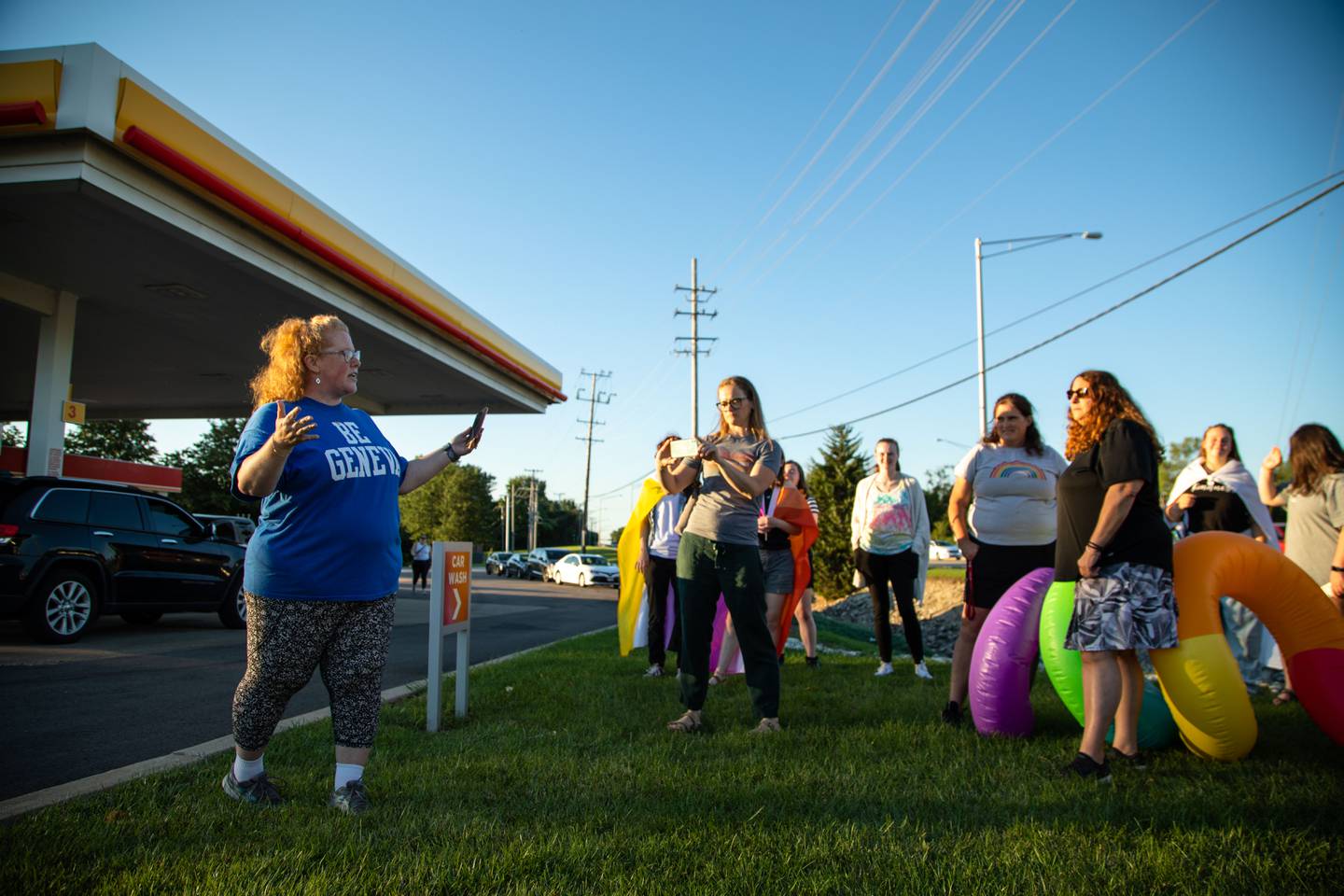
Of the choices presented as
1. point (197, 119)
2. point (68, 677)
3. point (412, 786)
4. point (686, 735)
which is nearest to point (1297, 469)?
point (686, 735)

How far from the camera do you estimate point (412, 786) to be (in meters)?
3.23

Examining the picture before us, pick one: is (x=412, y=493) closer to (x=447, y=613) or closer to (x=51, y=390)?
(x=51, y=390)

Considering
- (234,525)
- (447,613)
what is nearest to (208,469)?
(234,525)

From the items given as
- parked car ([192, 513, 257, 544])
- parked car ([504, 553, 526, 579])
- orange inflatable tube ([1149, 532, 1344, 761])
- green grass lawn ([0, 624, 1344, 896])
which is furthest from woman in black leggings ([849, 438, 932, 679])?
parked car ([504, 553, 526, 579])

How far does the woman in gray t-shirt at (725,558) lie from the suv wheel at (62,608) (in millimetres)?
6976

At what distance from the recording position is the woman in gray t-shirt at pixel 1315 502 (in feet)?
17.9

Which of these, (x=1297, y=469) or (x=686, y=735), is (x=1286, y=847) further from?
(x=1297, y=469)

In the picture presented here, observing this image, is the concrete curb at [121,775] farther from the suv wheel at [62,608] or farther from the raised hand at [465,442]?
the suv wheel at [62,608]

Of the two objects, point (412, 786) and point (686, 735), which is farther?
point (686, 735)

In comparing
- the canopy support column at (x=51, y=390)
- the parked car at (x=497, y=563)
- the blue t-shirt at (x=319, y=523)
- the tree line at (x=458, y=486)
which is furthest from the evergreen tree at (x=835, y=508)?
the parked car at (x=497, y=563)

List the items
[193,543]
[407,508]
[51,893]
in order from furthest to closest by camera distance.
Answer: [407,508]
[193,543]
[51,893]

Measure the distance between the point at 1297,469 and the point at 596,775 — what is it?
5.43 metres

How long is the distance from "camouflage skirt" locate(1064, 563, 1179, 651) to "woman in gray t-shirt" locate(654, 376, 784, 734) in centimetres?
160

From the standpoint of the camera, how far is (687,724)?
4.41m
